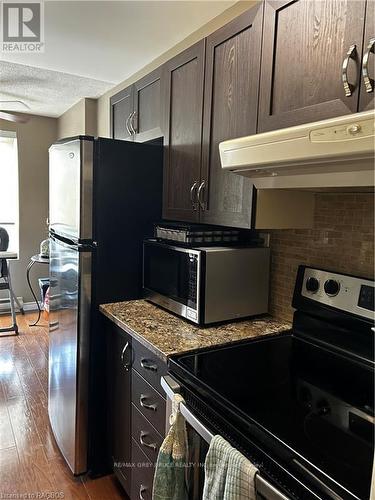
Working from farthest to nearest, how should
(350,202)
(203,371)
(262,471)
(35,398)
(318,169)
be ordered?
(35,398) → (350,202) → (203,371) → (318,169) → (262,471)

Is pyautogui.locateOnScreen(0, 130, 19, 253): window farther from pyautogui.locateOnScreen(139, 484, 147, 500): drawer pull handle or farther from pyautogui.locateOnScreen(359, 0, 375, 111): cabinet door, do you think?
pyautogui.locateOnScreen(359, 0, 375, 111): cabinet door

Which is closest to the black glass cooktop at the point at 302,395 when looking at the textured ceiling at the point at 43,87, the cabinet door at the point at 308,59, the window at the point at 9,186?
the cabinet door at the point at 308,59

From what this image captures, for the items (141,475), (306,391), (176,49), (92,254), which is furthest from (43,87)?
(306,391)

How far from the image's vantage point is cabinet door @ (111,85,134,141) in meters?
2.34

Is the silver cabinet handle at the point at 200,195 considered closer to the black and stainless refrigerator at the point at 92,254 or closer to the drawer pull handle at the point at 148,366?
the black and stainless refrigerator at the point at 92,254

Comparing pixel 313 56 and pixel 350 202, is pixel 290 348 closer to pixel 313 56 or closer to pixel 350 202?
pixel 350 202

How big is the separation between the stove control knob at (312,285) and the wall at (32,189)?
3898 mm

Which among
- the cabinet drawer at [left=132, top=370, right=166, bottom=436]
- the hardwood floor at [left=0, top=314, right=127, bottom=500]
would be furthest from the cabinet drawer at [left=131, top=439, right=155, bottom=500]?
the hardwood floor at [left=0, top=314, right=127, bottom=500]

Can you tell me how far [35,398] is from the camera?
2637 millimetres

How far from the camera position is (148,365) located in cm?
143

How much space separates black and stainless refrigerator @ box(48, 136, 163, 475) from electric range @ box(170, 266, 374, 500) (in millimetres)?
720

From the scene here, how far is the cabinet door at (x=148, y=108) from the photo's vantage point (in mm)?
2010

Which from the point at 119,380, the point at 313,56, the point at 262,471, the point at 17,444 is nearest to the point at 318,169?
the point at 313,56

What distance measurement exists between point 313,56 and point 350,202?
0.54 m
